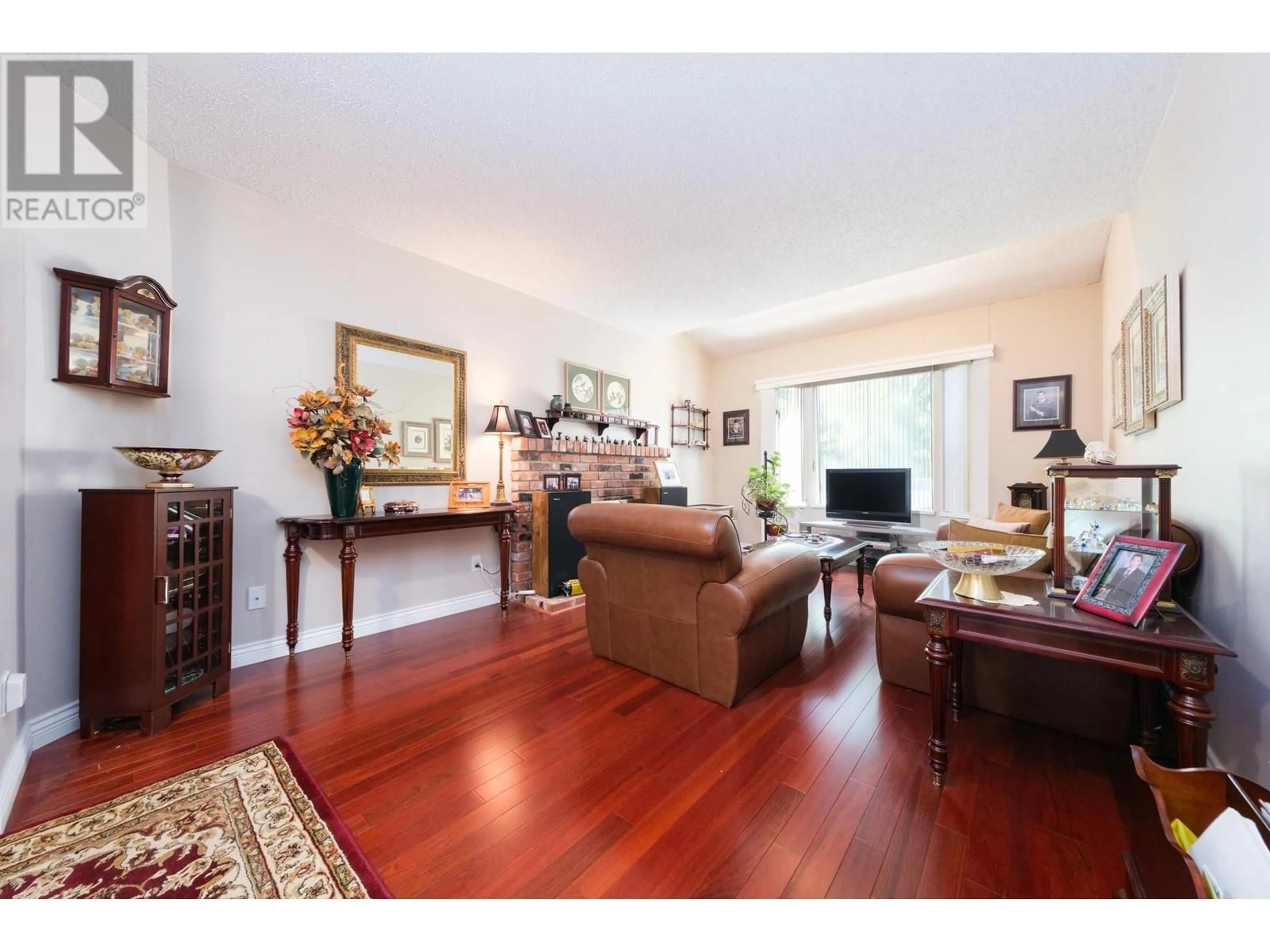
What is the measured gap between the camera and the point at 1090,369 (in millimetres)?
3629

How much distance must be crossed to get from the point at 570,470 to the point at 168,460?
2465mm

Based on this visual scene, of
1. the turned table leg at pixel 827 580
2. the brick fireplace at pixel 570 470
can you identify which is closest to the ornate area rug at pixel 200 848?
the brick fireplace at pixel 570 470

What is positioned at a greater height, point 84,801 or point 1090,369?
point 1090,369

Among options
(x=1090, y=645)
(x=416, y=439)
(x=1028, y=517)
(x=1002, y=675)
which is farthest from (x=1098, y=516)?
(x=416, y=439)

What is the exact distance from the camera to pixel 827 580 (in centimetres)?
282

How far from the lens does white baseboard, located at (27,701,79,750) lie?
1.56 meters

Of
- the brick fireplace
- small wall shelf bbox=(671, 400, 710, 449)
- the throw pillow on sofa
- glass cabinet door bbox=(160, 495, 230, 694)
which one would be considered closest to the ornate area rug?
glass cabinet door bbox=(160, 495, 230, 694)

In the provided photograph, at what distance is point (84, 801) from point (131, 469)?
130 centimetres

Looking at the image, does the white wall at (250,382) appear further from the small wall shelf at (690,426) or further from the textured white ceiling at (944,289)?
the textured white ceiling at (944,289)

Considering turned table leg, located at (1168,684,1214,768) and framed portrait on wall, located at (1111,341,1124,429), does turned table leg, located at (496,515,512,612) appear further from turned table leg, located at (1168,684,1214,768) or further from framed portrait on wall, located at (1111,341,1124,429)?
framed portrait on wall, located at (1111,341,1124,429)

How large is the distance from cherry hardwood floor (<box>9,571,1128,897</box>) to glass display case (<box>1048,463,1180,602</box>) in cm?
65
